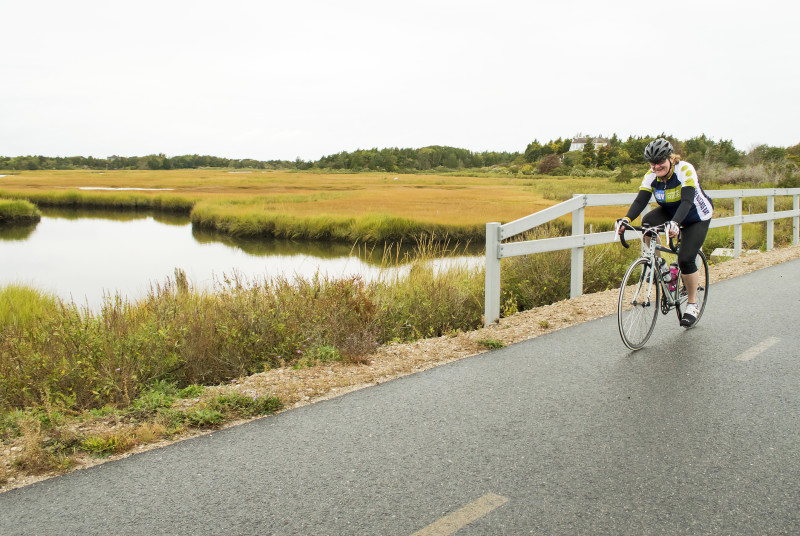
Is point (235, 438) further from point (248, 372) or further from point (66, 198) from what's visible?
point (66, 198)

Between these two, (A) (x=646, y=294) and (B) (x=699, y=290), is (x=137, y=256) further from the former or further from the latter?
(A) (x=646, y=294)

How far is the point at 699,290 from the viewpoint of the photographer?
746 cm

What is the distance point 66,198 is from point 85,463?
230 ft

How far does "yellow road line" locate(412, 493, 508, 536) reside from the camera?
9.87 ft

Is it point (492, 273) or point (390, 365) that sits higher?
point (492, 273)

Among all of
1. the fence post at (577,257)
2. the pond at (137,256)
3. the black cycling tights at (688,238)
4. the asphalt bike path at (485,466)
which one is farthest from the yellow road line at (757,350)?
the pond at (137,256)

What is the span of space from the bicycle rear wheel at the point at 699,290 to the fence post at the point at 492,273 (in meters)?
2.06

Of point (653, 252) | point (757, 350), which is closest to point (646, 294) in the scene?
point (653, 252)

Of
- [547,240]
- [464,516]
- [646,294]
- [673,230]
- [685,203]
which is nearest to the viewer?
[464,516]

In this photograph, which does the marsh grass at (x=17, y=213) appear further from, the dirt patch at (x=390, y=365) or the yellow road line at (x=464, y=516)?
the yellow road line at (x=464, y=516)

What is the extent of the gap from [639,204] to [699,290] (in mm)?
1696

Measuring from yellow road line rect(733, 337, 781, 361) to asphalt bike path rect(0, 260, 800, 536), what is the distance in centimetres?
30

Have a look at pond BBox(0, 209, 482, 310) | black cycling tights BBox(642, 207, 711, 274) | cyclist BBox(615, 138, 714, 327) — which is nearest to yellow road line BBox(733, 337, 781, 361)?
cyclist BBox(615, 138, 714, 327)

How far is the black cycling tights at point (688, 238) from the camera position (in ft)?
21.9
